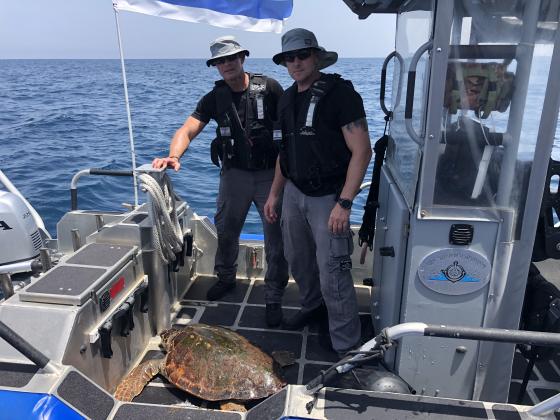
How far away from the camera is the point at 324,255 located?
320 cm

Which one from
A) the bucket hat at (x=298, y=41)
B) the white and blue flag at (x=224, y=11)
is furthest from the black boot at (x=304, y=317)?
the white and blue flag at (x=224, y=11)

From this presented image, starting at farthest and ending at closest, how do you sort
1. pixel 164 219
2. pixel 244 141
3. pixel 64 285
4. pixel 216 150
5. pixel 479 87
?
pixel 216 150 < pixel 244 141 < pixel 164 219 < pixel 64 285 < pixel 479 87

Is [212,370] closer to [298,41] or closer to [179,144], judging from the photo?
[179,144]

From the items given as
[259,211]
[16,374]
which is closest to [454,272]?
[259,211]

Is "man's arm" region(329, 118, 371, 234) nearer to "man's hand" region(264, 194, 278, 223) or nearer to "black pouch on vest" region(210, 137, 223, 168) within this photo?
"man's hand" region(264, 194, 278, 223)

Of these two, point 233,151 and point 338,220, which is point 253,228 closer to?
point 233,151

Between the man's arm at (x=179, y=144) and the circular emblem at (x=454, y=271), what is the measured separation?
1902 mm

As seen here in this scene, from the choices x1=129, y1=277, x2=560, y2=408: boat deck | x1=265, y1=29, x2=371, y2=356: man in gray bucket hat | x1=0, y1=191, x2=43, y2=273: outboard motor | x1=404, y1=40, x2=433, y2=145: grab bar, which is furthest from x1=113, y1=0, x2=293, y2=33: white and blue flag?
x1=129, y1=277, x2=560, y2=408: boat deck

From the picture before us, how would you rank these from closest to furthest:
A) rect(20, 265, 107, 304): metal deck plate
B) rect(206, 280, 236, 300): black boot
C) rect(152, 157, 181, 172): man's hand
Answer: rect(20, 265, 107, 304): metal deck plate < rect(152, 157, 181, 172): man's hand < rect(206, 280, 236, 300): black boot

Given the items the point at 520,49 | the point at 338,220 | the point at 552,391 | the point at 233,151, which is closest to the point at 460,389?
the point at 552,391

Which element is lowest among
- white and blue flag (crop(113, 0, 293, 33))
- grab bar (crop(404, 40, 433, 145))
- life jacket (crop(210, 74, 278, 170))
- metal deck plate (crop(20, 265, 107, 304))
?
metal deck plate (crop(20, 265, 107, 304))

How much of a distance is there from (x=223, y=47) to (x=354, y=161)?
4.61ft

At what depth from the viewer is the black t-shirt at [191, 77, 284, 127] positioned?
150 inches

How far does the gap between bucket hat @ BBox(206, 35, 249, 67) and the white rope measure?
39.2 inches
